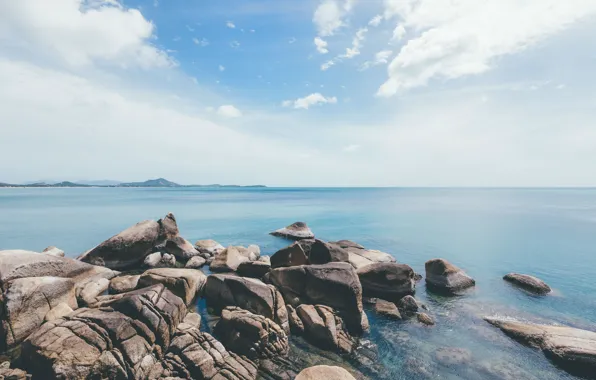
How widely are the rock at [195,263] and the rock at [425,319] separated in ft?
51.4

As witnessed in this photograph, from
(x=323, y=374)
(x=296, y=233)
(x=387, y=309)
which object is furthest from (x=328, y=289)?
(x=296, y=233)

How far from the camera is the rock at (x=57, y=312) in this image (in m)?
11.0

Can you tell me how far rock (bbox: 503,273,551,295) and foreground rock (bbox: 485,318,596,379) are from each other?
23.4 ft

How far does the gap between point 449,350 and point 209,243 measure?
21.4 m

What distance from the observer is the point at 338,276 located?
1398 cm

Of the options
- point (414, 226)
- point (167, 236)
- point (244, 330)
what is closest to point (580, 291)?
point (244, 330)

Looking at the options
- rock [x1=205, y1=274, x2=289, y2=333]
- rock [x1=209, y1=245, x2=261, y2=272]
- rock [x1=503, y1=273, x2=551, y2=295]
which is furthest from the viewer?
rock [x1=209, y1=245, x2=261, y2=272]

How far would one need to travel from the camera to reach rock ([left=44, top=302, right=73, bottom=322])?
10958 millimetres

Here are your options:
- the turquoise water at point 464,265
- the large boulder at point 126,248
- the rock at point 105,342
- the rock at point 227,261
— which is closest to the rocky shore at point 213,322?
the rock at point 105,342

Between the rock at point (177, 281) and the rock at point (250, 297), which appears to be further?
the rock at point (177, 281)

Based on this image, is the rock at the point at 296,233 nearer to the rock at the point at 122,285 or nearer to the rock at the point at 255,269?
the rock at the point at 255,269

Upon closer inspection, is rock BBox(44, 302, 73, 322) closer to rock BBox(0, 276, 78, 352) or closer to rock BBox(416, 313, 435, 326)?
rock BBox(0, 276, 78, 352)

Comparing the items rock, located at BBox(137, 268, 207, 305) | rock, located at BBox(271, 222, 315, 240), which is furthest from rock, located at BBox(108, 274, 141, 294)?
rock, located at BBox(271, 222, 315, 240)

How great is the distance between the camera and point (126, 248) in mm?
20938
